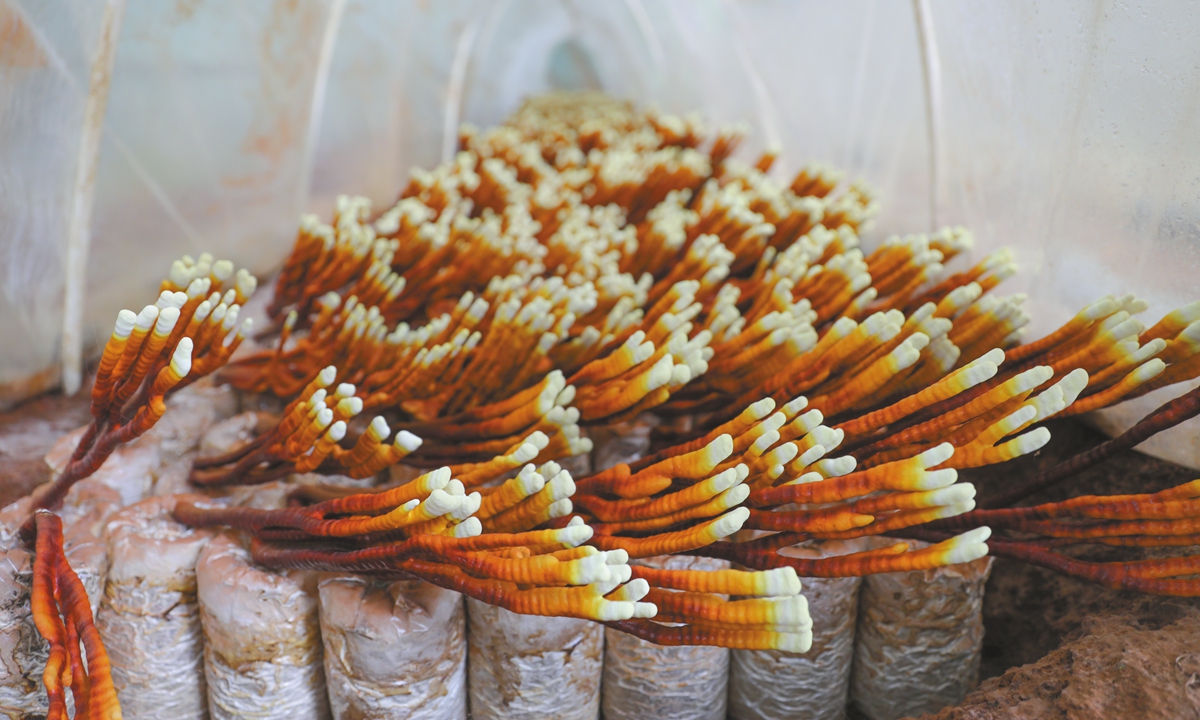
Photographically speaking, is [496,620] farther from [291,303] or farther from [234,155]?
[234,155]

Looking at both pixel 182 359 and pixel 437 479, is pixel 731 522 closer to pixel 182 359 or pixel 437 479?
pixel 437 479

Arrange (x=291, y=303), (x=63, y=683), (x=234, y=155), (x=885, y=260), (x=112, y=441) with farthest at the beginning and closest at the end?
1. (x=234, y=155)
2. (x=291, y=303)
3. (x=885, y=260)
4. (x=112, y=441)
5. (x=63, y=683)

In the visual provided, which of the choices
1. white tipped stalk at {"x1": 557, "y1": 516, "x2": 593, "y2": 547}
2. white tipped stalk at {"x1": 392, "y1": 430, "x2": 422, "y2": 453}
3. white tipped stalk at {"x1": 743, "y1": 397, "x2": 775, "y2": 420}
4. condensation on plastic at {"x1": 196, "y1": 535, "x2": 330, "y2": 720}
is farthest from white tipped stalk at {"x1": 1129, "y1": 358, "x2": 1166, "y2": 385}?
condensation on plastic at {"x1": 196, "y1": 535, "x2": 330, "y2": 720}

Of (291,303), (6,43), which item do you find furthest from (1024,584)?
(6,43)

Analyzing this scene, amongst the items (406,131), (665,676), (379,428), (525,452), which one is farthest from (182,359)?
(406,131)

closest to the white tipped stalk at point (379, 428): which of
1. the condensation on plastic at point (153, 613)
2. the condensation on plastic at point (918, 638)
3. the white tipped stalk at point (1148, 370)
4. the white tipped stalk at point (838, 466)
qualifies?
the condensation on plastic at point (153, 613)

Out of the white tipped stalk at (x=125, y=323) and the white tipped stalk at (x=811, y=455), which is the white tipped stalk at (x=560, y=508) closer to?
the white tipped stalk at (x=811, y=455)

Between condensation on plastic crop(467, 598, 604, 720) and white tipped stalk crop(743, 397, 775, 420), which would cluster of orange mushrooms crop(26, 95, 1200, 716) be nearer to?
white tipped stalk crop(743, 397, 775, 420)
